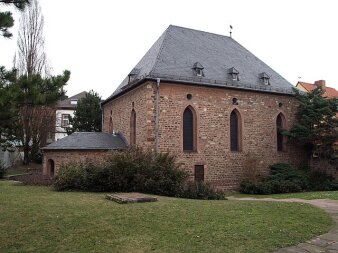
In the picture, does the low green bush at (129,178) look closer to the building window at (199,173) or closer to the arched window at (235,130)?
the building window at (199,173)

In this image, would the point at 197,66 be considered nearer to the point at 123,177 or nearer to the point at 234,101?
the point at 234,101

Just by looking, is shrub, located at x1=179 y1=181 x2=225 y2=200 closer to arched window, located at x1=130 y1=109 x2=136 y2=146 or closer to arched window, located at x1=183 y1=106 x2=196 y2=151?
arched window, located at x1=183 y1=106 x2=196 y2=151

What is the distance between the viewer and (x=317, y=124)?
21375mm

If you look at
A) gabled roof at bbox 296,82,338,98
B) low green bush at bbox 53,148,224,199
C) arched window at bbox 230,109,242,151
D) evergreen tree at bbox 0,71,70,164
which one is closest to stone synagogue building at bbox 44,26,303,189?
arched window at bbox 230,109,242,151

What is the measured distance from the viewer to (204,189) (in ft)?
48.1

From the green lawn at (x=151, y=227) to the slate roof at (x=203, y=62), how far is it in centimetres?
1047

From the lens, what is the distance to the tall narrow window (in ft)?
69.2

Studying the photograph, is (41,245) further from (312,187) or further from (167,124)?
(312,187)

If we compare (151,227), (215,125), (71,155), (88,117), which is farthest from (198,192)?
(88,117)

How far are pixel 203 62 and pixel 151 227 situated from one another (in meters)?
15.5

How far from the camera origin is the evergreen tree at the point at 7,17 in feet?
20.6

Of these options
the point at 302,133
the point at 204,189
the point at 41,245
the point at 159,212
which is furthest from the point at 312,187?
the point at 41,245

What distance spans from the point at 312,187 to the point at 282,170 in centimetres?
197

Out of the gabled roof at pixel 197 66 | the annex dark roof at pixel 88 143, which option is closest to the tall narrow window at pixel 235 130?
the gabled roof at pixel 197 66
